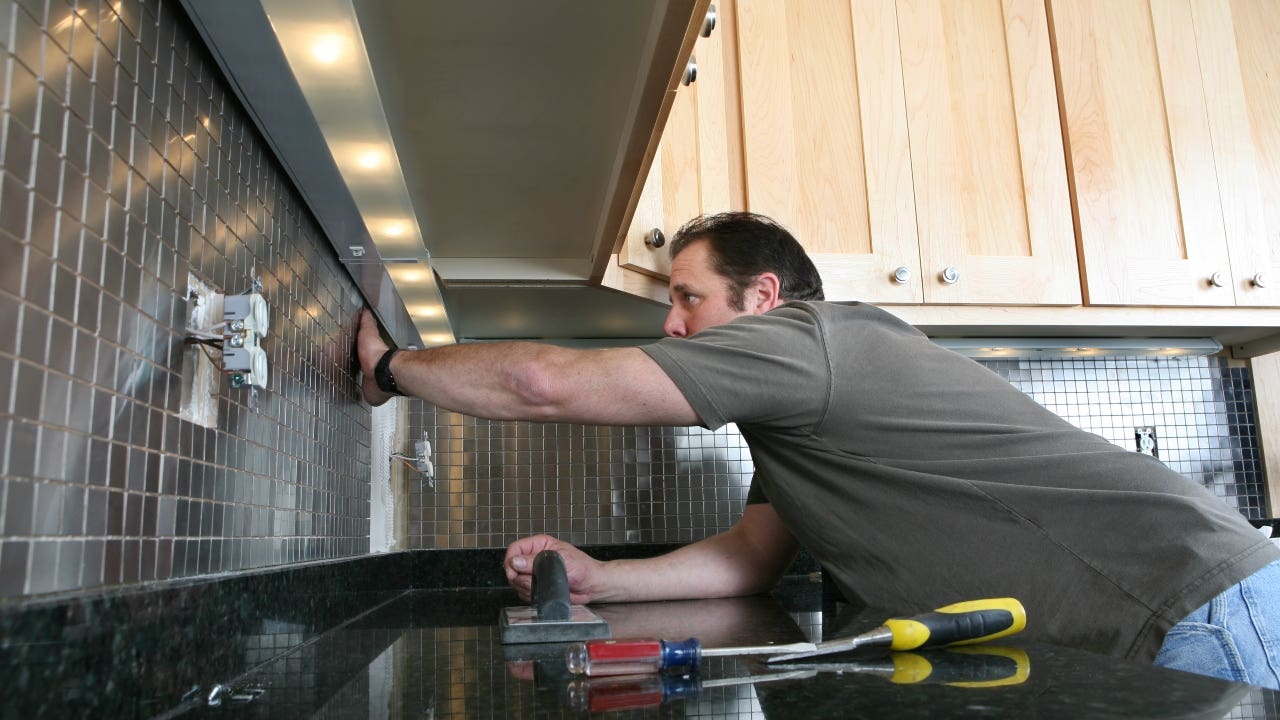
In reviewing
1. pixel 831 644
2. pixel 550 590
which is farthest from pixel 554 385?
pixel 831 644

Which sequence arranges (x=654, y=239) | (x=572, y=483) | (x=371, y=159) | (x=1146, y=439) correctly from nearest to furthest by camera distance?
(x=371, y=159) < (x=654, y=239) < (x=572, y=483) < (x=1146, y=439)

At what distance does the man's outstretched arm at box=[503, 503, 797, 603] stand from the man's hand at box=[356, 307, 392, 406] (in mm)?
283

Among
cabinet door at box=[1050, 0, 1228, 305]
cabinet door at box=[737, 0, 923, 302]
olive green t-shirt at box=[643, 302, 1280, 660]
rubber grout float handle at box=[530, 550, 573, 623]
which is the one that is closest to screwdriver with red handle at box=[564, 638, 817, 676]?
rubber grout float handle at box=[530, 550, 573, 623]

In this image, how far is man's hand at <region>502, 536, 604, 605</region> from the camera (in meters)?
1.32

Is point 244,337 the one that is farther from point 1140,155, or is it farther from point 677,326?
point 1140,155

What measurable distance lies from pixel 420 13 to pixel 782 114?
1.17m

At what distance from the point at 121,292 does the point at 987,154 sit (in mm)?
1759

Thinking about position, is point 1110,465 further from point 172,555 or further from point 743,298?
point 172,555

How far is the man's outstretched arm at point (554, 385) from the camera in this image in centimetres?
98

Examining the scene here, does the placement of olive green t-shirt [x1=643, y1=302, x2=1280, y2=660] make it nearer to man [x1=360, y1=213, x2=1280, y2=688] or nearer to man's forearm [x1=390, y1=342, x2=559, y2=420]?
man [x1=360, y1=213, x2=1280, y2=688]

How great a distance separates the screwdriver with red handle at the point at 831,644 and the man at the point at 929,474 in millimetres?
247

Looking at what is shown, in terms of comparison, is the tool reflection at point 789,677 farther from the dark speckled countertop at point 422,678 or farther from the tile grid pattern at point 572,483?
the tile grid pattern at point 572,483

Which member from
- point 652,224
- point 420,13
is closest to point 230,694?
point 420,13

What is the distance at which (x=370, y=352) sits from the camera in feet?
4.35
